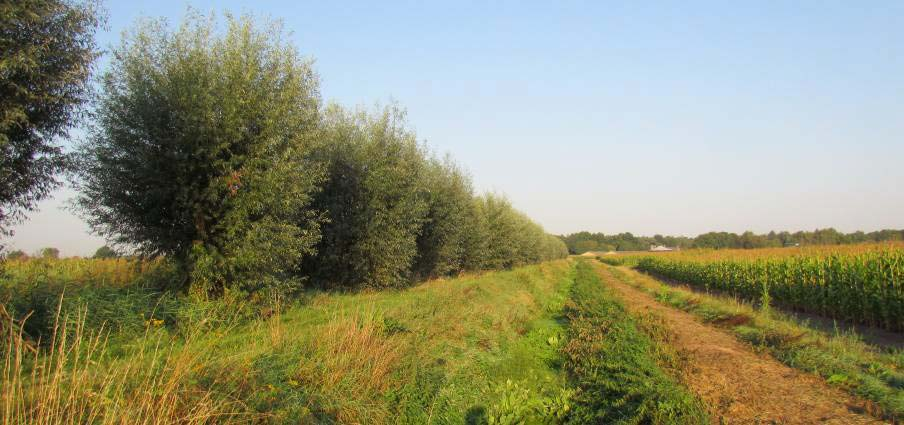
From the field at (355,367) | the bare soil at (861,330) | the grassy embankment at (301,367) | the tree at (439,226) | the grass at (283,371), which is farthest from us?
the tree at (439,226)

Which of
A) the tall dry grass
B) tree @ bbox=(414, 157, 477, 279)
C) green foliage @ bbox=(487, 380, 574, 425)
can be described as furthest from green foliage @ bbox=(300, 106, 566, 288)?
the tall dry grass

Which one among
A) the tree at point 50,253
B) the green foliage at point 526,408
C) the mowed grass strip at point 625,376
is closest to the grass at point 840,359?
the mowed grass strip at point 625,376

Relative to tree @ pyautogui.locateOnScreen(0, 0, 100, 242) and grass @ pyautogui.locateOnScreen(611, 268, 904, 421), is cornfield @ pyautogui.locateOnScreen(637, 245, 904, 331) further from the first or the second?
tree @ pyautogui.locateOnScreen(0, 0, 100, 242)

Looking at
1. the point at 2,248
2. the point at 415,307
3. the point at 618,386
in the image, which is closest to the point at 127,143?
the point at 2,248

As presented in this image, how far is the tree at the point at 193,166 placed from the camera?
9984 millimetres

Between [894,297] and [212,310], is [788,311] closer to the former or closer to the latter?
Answer: [894,297]

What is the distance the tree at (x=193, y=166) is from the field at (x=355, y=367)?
3.39 feet

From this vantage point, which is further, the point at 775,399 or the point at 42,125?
the point at 42,125

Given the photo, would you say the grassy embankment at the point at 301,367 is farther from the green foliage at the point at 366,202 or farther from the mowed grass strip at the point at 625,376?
the green foliage at the point at 366,202

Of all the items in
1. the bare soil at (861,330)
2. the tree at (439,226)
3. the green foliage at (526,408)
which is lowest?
the bare soil at (861,330)

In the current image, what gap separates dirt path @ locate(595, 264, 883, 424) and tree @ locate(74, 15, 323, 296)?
29.0 ft

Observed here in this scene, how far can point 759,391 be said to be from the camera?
7.79 meters

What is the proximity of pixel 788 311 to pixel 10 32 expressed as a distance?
27309mm

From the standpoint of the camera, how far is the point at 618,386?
739 centimetres
